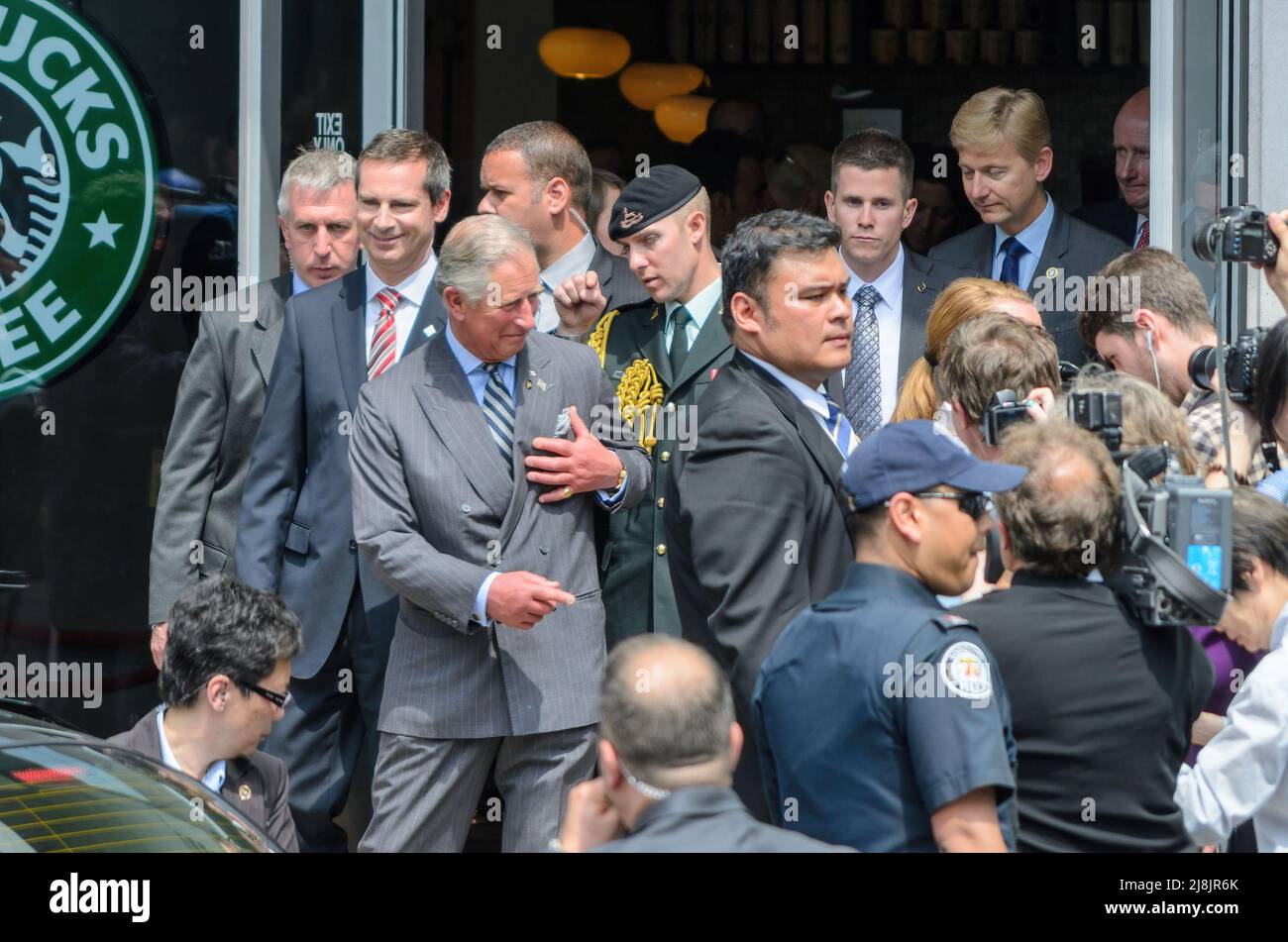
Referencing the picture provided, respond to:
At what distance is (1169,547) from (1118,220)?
3315mm

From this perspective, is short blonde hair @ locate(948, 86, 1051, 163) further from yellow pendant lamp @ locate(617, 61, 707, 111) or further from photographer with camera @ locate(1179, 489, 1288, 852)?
yellow pendant lamp @ locate(617, 61, 707, 111)

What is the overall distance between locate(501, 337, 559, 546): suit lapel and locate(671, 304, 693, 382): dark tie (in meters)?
0.29

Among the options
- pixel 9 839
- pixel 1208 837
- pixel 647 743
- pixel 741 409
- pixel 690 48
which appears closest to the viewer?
pixel 647 743

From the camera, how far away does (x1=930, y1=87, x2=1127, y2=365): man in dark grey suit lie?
5.38 meters

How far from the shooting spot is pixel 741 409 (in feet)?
12.2

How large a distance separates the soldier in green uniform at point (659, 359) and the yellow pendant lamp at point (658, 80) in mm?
4261

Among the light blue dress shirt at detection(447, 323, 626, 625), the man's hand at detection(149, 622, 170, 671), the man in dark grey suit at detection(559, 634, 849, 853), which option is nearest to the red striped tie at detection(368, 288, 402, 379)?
the light blue dress shirt at detection(447, 323, 626, 625)

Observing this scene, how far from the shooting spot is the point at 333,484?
4801 mm

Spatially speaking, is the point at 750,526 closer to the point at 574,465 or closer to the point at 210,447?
the point at 574,465

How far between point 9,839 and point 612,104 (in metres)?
7.62

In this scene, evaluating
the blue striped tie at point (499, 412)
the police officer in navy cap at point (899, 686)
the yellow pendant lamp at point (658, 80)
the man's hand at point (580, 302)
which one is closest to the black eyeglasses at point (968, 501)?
the police officer in navy cap at point (899, 686)

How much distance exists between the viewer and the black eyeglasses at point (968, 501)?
2.98m
